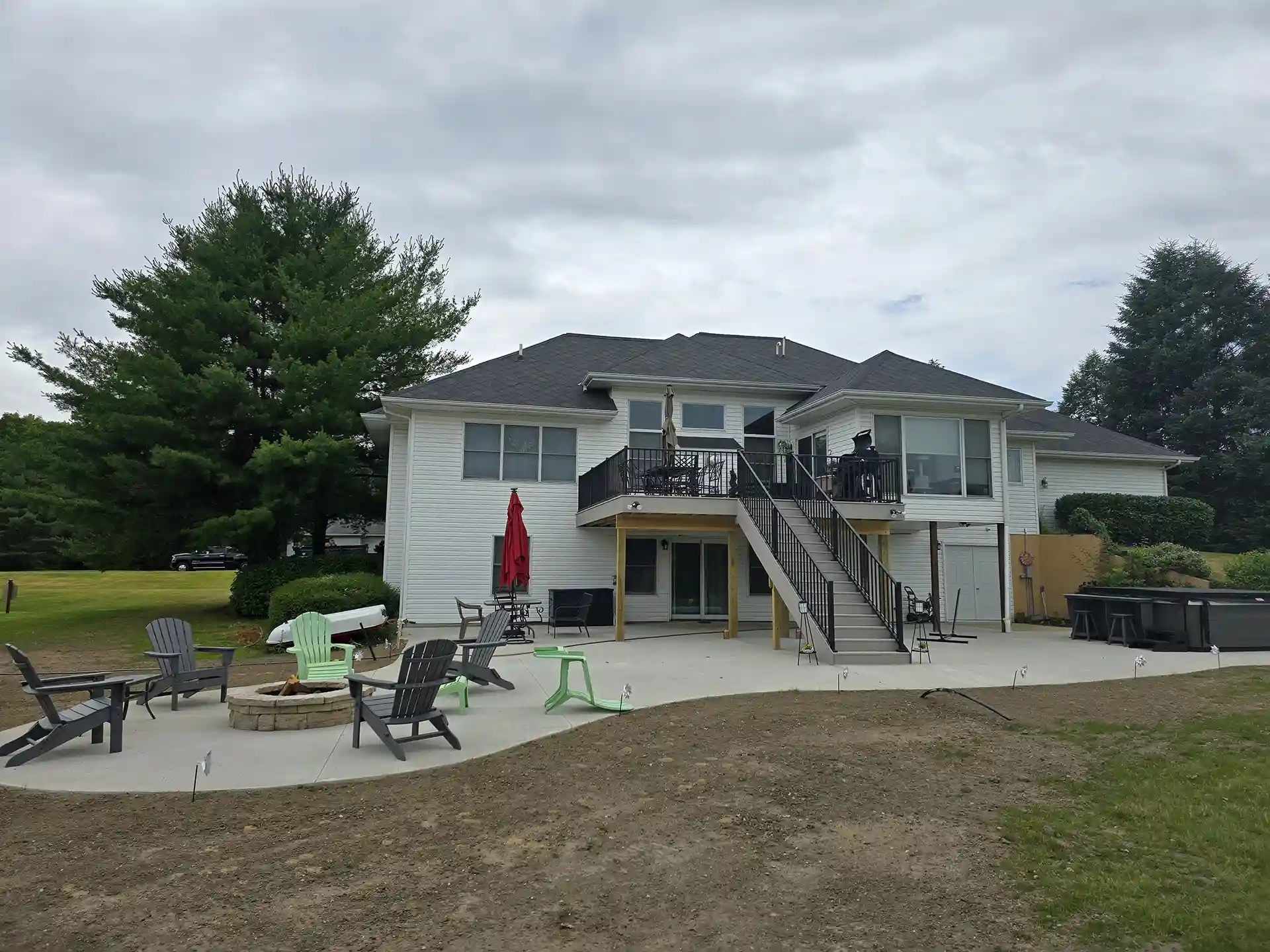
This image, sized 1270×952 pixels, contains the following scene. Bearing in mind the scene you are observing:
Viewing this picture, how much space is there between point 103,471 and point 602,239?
13699 mm

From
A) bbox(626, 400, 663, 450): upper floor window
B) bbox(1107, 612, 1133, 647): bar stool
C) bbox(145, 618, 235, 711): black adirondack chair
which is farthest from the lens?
bbox(626, 400, 663, 450): upper floor window

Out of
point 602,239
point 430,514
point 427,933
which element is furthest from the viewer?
point 602,239

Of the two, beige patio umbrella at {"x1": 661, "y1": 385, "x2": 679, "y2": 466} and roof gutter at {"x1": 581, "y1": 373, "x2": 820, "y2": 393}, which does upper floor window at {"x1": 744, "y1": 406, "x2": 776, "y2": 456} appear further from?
beige patio umbrella at {"x1": 661, "y1": 385, "x2": 679, "y2": 466}

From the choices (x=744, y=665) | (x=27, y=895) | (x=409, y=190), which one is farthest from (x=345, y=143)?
(x=27, y=895)

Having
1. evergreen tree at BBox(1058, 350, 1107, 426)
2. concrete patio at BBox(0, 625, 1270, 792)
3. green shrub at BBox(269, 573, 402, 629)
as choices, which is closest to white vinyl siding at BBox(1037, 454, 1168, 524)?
concrete patio at BBox(0, 625, 1270, 792)

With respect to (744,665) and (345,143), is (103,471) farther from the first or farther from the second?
(744,665)

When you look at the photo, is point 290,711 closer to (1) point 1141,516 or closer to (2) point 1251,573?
(2) point 1251,573

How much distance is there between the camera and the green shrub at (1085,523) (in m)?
21.8

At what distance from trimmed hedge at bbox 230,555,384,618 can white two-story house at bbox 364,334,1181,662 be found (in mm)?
1277

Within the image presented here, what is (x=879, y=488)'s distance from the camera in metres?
16.0

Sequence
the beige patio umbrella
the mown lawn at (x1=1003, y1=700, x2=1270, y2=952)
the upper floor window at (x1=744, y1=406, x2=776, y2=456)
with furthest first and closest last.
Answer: the upper floor window at (x1=744, y1=406, x2=776, y2=456), the beige patio umbrella, the mown lawn at (x1=1003, y1=700, x2=1270, y2=952)

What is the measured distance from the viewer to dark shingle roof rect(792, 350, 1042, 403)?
1761 centimetres

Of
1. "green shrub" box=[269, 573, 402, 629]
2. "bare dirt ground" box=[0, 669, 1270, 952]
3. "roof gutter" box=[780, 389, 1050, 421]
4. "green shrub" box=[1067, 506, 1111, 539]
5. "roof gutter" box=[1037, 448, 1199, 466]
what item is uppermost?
"roof gutter" box=[780, 389, 1050, 421]

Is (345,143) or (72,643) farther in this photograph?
(72,643)
